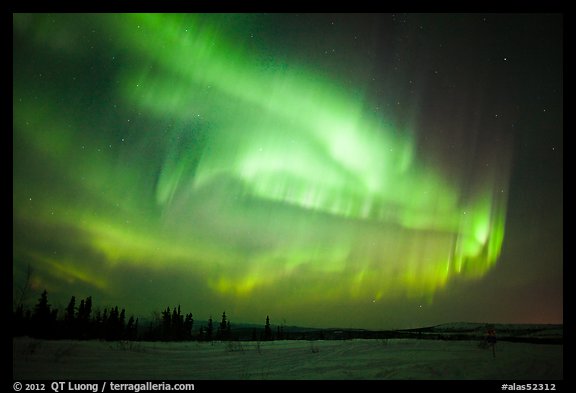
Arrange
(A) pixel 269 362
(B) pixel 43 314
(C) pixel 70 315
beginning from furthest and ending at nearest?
(C) pixel 70 315 < (B) pixel 43 314 < (A) pixel 269 362

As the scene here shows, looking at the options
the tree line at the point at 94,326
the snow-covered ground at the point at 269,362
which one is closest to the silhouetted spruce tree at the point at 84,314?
the tree line at the point at 94,326

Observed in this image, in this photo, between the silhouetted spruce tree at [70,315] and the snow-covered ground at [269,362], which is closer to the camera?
the snow-covered ground at [269,362]

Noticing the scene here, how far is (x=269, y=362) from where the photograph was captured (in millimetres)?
14234

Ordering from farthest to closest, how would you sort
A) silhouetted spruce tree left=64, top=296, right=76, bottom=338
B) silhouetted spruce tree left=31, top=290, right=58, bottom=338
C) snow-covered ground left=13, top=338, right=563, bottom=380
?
silhouetted spruce tree left=64, top=296, right=76, bottom=338 < silhouetted spruce tree left=31, top=290, right=58, bottom=338 < snow-covered ground left=13, top=338, right=563, bottom=380

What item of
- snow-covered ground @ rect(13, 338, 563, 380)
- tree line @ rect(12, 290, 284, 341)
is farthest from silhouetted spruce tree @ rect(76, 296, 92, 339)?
snow-covered ground @ rect(13, 338, 563, 380)

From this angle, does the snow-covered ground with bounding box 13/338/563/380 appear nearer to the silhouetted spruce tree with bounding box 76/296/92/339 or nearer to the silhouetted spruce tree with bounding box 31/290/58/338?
the silhouetted spruce tree with bounding box 31/290/58/338

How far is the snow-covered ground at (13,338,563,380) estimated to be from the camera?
12766 millimetres

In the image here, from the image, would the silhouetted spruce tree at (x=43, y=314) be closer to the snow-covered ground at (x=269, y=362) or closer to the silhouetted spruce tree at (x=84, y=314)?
the silhouetted spruce tree at (x=84, y=314)

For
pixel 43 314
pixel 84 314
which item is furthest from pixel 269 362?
pixel 84 314

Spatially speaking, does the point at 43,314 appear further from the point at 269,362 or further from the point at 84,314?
the point at 269,362

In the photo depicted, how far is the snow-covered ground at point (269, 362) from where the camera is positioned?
12766mm
